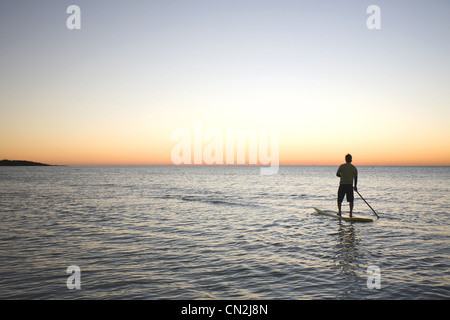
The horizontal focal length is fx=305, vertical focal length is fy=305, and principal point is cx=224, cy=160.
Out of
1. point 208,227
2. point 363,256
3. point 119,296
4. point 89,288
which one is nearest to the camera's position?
point 119,296

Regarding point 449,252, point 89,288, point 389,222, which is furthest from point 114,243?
point 389,222

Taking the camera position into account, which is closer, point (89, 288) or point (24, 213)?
point (89, 288)

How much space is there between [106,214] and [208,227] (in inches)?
338

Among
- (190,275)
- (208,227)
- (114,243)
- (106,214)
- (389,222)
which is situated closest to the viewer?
(190,275)

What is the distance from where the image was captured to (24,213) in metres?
20.8

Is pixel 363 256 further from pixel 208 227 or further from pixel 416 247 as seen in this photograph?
pixel 208 227

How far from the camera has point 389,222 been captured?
665 inches

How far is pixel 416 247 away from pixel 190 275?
855 cm

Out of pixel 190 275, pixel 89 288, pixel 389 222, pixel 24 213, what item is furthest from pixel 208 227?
pixel 24 213
